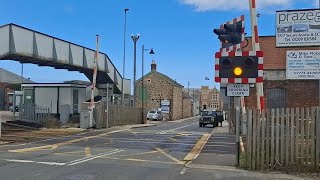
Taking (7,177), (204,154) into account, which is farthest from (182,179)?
(204,154)

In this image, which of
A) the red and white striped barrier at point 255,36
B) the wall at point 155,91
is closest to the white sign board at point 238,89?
the red and white striped barrier at point 255,36

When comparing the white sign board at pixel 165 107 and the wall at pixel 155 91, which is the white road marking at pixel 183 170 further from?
the wall at pixel 155 91

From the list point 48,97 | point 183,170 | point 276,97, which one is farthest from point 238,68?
point 48,97

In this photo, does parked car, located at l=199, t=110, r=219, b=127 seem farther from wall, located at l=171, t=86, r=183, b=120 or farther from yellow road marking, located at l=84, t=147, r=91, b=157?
yellow road marking, located at l=84, t=147, r=91, b=157

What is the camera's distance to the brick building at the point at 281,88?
29.2 meters

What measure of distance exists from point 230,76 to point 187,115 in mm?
81800

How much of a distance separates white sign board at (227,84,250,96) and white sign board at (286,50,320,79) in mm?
7775

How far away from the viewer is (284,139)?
12633 millimetres

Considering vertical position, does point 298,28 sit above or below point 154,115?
above

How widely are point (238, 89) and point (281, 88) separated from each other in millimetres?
17150

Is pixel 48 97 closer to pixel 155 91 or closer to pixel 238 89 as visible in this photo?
pixel 238 89

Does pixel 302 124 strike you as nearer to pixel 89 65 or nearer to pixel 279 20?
pixel 279 20

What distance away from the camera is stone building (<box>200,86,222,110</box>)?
143625 mm

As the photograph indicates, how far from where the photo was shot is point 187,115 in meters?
94.9
